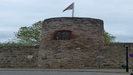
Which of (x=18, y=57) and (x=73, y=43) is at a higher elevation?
(x=73, y=43)

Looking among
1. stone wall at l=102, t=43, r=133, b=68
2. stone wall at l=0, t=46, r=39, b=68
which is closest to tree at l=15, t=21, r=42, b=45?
stone wall at l=0, t=46, r=39, b=68

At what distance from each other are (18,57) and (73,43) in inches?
263

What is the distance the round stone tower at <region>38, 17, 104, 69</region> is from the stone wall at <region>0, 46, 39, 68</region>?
97.2 inches

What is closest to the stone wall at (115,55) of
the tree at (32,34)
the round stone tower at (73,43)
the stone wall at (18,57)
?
the round stone tower at (73,43)

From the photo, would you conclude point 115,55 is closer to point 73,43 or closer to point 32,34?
point 73,43

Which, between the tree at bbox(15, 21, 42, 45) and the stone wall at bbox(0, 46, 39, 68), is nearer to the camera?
the stone wall at bbox(0, 46, 39, 68)

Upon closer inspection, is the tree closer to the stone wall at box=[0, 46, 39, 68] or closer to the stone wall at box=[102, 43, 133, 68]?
the stone wall at box=[0, 46, 39, 68]

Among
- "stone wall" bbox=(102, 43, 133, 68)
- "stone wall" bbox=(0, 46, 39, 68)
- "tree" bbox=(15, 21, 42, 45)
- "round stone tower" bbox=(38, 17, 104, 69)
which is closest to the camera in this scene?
"round stone tower" bbox=(38, 17, 104, 69)

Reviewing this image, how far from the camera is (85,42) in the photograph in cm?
2520

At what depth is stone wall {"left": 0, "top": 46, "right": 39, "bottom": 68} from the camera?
27953 millimetres

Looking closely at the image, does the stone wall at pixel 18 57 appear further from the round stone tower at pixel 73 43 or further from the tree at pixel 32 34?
the tree at pixel 32 34

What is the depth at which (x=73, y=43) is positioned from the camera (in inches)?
991

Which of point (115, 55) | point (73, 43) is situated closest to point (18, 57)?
point (73, 43)

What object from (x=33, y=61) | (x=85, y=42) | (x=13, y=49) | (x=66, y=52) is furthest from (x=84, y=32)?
(x=13, y=49)
